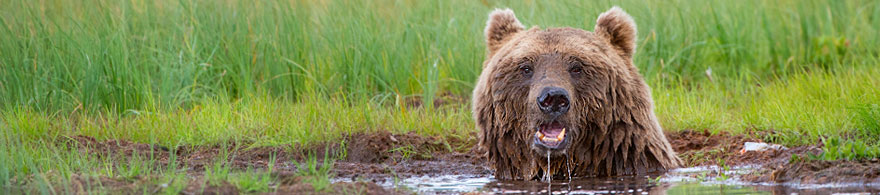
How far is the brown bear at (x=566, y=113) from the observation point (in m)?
5.97

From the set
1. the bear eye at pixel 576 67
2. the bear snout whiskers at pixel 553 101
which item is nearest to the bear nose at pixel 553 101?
the bear snout whiskers at pixel 553 101

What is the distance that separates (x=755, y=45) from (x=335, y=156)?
5103 mm

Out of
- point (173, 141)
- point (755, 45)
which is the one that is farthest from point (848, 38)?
point (173, 141)

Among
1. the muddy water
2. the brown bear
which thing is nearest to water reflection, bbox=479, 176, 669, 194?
the muddy water

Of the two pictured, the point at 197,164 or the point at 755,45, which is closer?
the point at 197,164

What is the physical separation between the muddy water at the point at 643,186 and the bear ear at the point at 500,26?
35.6 inches

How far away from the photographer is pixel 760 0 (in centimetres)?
1161

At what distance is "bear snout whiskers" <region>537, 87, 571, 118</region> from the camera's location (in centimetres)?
565

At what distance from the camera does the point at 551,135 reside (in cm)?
604

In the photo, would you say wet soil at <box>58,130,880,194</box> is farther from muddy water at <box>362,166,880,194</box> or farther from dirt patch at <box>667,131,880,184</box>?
muddy water at <box>362,166,880,194</box>

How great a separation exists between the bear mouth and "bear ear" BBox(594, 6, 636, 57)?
0.81 m

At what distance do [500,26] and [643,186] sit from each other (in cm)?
156

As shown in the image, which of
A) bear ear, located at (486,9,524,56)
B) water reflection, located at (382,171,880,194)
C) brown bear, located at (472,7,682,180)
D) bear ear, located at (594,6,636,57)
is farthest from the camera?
bear ear, located at (486,9,524,56)

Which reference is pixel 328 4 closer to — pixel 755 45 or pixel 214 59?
pixel 214 59
